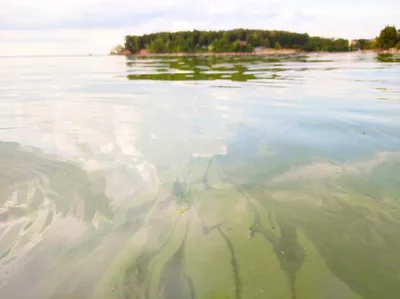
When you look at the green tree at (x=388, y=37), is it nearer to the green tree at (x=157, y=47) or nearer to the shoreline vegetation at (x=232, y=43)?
the shoreline vegetation at (x=232, y=43)

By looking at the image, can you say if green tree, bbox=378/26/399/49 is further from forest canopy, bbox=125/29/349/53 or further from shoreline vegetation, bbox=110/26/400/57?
forest canopy, bbox=125/29/349/53

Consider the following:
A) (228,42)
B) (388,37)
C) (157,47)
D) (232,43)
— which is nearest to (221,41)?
Result: (232,43)

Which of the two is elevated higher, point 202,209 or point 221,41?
point 221,41

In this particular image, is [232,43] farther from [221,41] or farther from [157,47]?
[157,47]

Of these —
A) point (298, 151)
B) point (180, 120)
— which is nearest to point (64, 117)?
point (180, 120)

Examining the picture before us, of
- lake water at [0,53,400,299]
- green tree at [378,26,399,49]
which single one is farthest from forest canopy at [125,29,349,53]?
lake water at [0,53,400,299]

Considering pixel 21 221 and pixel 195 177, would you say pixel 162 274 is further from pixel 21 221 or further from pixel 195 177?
pixel 195 177
